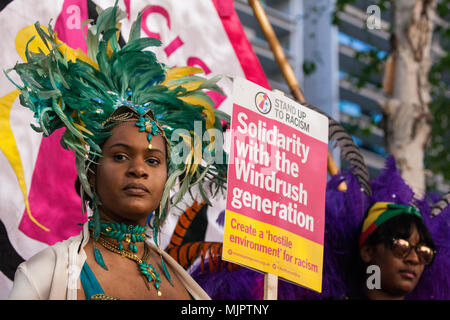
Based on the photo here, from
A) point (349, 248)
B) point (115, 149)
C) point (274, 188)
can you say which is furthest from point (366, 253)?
point (115, 149)

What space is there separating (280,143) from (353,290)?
4.94 feet

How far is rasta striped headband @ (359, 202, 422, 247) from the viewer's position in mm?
3943

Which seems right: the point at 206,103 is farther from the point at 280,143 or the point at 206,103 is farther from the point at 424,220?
the point at 424,220

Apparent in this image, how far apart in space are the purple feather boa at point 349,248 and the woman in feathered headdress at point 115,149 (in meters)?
1.03

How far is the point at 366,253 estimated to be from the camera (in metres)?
3.99

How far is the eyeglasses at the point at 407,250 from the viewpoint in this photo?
151 inches

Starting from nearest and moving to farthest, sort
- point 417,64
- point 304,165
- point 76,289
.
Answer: point 76,289
point 304,165
point 417,64

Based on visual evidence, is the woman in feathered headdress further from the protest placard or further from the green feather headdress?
the protest placard

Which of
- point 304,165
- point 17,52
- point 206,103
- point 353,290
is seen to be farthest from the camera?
point 353,290

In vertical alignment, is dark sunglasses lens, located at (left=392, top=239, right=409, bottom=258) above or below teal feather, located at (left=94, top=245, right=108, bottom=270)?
above

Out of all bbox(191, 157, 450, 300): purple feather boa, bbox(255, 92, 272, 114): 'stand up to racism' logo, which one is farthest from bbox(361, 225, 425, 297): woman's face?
bbox(255, 92, 272, 114): 'stand up to racism' logo

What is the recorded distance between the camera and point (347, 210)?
13.7 ft

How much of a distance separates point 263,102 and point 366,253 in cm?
148
